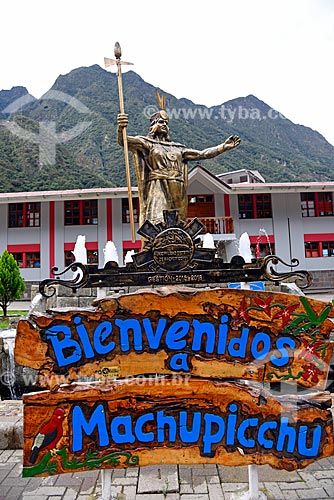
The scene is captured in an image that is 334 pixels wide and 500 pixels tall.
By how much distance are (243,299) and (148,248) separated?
7.52 ft

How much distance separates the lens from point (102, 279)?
5.11 metres

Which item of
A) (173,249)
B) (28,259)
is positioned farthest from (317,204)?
(173,249)

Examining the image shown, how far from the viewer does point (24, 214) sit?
21.9m

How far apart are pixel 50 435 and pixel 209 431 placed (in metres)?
1.37

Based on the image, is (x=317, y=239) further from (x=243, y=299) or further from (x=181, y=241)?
(x=243, y=299)

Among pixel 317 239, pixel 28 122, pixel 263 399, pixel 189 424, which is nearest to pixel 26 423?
pixel 189 424

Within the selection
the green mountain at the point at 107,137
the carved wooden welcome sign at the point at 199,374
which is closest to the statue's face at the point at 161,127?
the carved wooden welcome sign at the point at 199,374

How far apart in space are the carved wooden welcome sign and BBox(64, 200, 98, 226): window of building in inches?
752

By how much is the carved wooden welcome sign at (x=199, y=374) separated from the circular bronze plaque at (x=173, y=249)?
195 cm

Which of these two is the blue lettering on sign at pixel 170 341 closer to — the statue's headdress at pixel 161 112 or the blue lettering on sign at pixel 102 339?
the blue lettering on sign at pixel 102 339

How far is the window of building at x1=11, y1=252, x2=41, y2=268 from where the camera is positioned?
21531 mm

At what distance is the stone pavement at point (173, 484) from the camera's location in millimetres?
3529

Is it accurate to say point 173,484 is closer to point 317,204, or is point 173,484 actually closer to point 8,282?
point 8,282

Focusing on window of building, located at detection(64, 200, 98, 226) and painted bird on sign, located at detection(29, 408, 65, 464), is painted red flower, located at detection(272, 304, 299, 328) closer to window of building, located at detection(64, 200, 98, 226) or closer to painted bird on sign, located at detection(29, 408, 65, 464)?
painted bird on sign, located at detection(29, 408, 65, 464)
